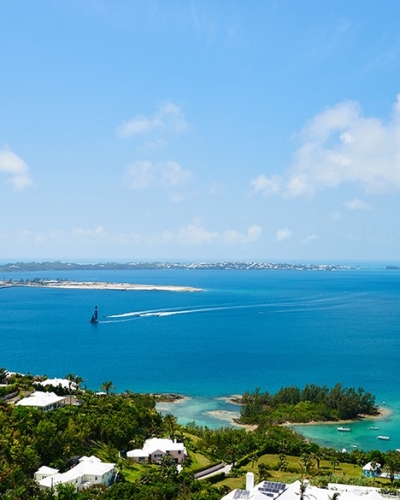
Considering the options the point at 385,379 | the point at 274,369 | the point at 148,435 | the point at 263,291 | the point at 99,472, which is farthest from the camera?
the point at 263,291

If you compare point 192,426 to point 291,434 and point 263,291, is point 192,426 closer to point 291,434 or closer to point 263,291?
point 291,434

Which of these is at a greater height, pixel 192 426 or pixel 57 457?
pixel 57 457

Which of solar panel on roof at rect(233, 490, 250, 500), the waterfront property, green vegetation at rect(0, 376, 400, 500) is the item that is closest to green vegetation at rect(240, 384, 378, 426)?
green vegetation at rect(0, 376, 400, 500)

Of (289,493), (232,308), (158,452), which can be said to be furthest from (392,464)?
(232,308)

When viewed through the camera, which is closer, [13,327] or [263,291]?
[13,327]

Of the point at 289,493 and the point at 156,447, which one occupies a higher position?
the point at 289,493

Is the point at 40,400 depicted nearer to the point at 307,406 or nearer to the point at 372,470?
the point at 372,470

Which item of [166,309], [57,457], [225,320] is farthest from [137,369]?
[166,309]

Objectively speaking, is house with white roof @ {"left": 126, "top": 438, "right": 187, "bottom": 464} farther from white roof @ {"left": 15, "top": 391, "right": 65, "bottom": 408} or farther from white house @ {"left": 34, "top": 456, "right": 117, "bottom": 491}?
white roof @ {"left": 15, "top": 391, "right": 65, "bottom": 408}
